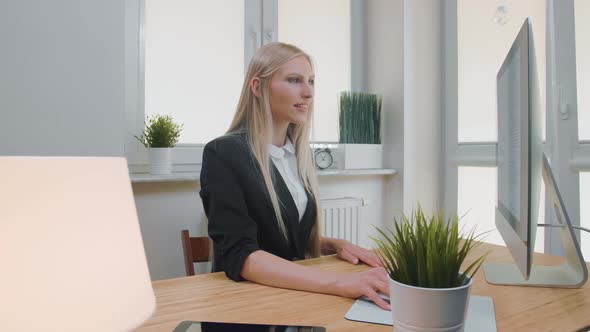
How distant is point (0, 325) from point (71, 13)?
1.52 m

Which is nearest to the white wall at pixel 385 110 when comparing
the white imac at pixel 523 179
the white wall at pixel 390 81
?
the white wall at pixel 390 81

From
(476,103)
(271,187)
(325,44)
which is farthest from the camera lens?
(325,44)

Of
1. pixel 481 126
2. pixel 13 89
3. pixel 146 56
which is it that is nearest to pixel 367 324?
pixel 13 89

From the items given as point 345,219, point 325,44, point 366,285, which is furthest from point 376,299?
point 325,44

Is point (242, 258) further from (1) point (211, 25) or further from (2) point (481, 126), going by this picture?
(2) point (481, 126)

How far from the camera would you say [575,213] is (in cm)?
199

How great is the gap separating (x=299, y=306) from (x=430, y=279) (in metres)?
0.33

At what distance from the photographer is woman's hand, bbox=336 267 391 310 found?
83 centimetres

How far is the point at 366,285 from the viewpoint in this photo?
0.85 m

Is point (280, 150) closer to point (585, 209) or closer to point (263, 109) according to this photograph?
point (263, 109)

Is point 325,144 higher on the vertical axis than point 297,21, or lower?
lower

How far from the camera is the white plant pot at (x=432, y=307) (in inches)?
21.8

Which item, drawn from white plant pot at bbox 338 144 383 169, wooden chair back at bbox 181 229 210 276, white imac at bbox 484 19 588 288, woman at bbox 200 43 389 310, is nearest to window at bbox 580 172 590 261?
white plant pot at bbox 338 144 383 169

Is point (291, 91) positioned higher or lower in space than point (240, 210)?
higher
